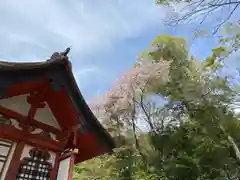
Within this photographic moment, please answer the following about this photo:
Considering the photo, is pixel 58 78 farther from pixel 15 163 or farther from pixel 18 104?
pixel 15 163

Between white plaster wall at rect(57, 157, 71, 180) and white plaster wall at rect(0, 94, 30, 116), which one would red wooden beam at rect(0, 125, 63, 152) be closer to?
white plaster wall at rect(57, 157, 71, 180)

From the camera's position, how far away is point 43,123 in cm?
429

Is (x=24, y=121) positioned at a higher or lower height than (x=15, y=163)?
higher

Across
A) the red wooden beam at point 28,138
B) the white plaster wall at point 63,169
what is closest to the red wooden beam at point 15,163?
the red wooden beam at point 28,138

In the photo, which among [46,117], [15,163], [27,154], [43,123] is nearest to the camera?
[15,163]

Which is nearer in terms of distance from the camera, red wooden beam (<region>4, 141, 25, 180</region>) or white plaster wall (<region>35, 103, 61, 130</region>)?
red wooden beam (<region>4, 141, 25, 180</region>)

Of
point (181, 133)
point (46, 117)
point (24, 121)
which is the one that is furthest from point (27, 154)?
point (181, 133)

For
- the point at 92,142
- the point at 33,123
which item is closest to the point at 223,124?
the point at 92,142

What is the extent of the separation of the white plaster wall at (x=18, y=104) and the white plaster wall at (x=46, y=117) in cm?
23

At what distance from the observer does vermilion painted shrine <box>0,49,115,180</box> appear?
3.68 metres

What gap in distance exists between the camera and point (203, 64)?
45.9 feet

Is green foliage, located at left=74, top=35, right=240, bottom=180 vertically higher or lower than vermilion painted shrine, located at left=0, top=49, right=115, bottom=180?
higher

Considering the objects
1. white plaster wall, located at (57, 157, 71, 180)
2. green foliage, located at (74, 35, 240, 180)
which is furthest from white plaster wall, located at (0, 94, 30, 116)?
green foliage, located at (74, 35, 240, 180)

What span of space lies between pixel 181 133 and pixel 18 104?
1026 centimetres
